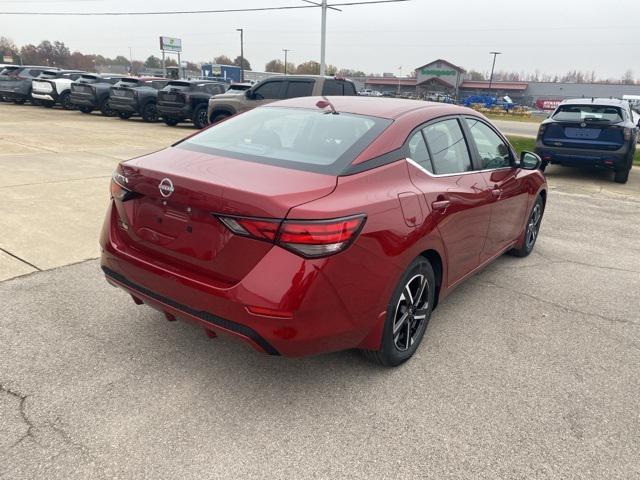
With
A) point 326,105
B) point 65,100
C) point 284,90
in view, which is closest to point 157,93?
point 65,100

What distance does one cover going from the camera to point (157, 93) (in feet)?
56.6

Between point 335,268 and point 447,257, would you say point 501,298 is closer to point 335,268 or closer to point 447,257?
point 447,257

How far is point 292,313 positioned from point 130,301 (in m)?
1.94

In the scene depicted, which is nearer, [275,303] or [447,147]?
[275,303]

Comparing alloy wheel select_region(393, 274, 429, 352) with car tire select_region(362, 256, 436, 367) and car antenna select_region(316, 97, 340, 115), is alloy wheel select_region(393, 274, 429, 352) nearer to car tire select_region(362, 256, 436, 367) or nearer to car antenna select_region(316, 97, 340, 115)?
car tire select_region(362, 256, 436, 367)

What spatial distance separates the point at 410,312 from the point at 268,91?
10.9m

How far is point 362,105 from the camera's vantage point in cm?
353

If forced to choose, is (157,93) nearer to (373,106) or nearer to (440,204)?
(373,106)

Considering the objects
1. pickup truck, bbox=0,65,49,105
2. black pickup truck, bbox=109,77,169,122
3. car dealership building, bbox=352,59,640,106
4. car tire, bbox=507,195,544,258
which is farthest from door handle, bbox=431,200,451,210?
car dealership building, bbox=352,59,640,106

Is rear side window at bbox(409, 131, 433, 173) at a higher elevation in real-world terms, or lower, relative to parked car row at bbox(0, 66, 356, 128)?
higher

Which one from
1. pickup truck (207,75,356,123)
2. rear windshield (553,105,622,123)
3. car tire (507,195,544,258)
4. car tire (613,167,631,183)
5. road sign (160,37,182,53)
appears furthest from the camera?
road sign (160,37,182,53)

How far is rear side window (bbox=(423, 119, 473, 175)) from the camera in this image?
331 centimetres

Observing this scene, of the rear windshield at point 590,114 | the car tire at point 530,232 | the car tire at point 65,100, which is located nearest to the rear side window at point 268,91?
the rear windshield at point 590,114

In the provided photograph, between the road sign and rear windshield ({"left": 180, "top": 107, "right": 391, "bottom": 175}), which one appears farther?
the road sign
